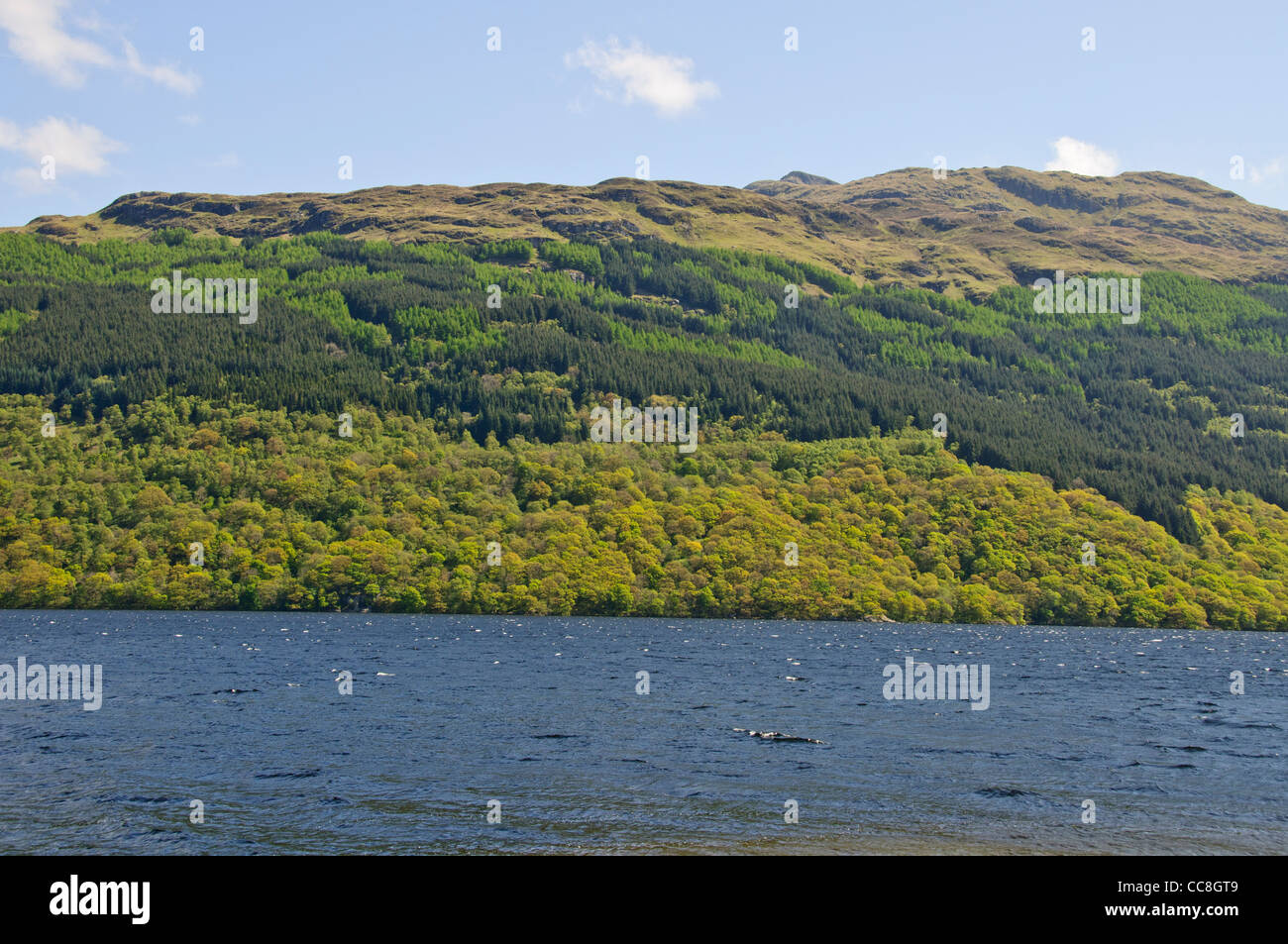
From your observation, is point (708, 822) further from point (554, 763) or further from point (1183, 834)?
point (1183, 834)

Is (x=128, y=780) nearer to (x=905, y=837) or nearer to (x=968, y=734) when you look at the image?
(x=905, y=837)

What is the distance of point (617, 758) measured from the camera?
5206 cm

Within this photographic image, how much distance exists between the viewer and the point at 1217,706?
80.8m

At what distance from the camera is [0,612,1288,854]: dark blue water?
38094 mm

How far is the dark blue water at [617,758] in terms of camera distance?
3809 centimetres

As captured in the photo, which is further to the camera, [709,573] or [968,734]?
[709,573]

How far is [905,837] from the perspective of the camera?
125ft
